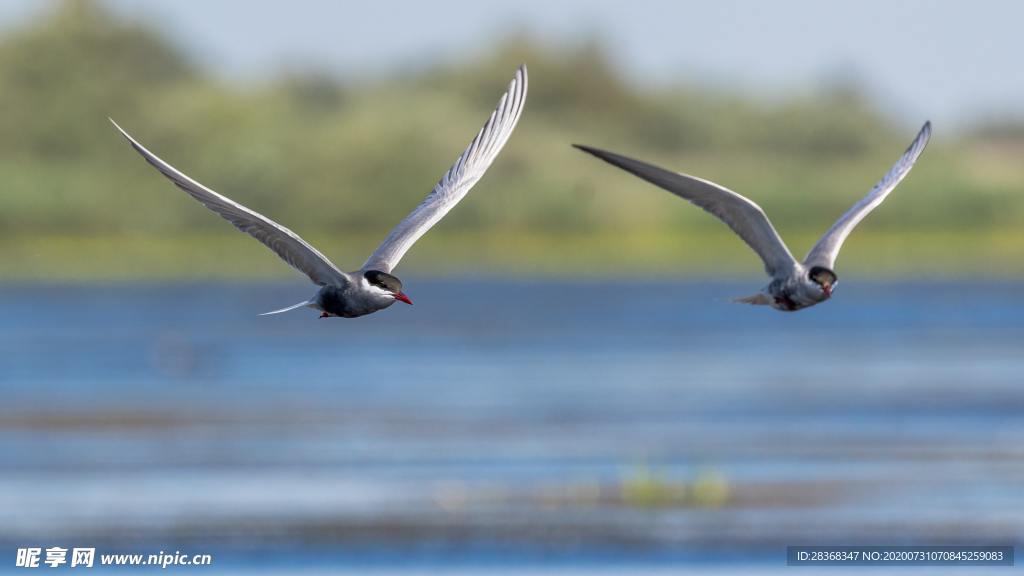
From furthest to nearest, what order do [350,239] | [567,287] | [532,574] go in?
1. [350,239]
2. [567,287]
3. [532,574]

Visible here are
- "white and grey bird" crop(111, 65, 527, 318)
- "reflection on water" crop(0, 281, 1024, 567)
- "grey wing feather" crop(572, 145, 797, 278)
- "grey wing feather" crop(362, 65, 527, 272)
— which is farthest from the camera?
"reflection on water" crop(0, 281, 1024, 567)

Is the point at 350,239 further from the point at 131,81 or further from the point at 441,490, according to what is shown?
the point at 441,490

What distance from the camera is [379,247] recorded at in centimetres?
1448

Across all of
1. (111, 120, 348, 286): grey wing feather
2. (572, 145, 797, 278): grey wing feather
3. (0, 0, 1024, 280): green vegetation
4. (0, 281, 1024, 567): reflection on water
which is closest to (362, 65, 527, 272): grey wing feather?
(111, 120, 348, 286): grey wing feather

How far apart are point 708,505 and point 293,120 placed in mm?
69786

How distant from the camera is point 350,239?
8562 cm

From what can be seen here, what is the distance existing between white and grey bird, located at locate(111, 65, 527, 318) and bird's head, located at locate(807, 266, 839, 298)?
7.01ft

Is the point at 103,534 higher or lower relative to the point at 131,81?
lower

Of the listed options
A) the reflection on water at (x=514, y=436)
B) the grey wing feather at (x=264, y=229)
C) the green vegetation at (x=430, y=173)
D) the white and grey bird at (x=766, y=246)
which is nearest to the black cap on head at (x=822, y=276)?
the white and grey bird at (x=766, y=246)

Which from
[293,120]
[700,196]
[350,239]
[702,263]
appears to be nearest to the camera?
[700,196]

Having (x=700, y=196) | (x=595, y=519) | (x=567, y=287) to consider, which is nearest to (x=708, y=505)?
(x=595, y=519)

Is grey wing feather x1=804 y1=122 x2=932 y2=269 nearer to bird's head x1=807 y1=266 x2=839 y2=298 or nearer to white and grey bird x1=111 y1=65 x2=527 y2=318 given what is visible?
bird's head x1=807 y1=266 x2=839 y2=298

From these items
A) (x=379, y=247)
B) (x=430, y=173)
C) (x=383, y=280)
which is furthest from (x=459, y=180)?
(x=430, y=173)

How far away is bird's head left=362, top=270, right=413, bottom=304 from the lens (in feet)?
44.8
